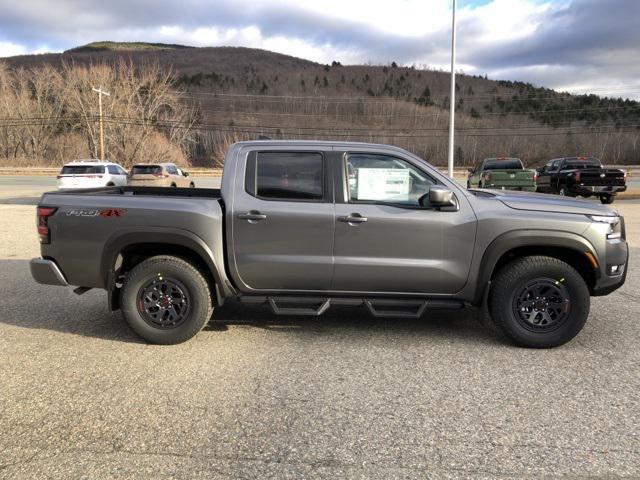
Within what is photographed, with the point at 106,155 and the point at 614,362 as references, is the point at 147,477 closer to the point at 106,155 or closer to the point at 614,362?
the point at 614,362

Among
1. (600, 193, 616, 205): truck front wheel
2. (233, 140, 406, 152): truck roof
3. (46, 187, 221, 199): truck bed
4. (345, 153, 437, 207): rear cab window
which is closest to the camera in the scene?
(345, 153, 437, 207): rear cab window

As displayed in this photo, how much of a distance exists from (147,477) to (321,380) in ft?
5.30

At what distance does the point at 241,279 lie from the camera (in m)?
5.00

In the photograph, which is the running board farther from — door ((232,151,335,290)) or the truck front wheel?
the truck front wheel

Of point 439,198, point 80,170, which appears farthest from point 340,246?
point 80,170

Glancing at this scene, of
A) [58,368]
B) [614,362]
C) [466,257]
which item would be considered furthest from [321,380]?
[614,362]

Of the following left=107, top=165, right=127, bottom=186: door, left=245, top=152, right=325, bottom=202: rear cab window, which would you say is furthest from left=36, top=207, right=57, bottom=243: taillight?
left=107, top=165, right=127, bottom=186: door

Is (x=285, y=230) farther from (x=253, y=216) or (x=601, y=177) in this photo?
(x=601, y=177)

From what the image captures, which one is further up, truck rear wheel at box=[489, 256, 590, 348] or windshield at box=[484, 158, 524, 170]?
windshield at box=[484, 158, 524, 170]

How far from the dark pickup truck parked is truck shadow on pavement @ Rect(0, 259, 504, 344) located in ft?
54.3

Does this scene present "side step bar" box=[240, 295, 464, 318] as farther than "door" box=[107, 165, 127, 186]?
No

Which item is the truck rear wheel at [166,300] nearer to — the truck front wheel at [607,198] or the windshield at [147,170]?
the windshield at [147,170]

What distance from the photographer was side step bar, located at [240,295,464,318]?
16.1ft

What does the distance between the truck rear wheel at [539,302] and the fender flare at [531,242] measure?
17cm
